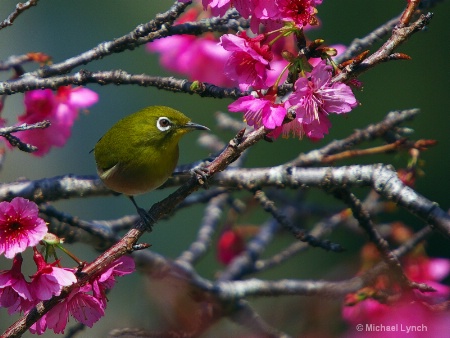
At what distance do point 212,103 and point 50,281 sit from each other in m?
4.81

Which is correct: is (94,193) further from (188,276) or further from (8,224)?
(8,224)

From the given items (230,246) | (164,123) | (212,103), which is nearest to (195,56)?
(164,123)

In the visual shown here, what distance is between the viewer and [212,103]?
6.09 metres

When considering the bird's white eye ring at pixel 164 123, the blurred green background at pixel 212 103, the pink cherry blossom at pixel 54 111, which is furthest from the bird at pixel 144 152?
the blurred green background at pixel 212 103

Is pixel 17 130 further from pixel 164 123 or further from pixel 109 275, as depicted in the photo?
pixel 164 123

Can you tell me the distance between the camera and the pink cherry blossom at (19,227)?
138 centimetres

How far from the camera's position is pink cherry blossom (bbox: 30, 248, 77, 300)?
1344 millimetres

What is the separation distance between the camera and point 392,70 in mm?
6484

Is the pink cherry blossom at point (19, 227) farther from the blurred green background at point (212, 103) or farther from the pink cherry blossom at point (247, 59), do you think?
the blurred green background at point (212, 103)

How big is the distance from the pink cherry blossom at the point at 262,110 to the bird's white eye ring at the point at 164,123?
824 millimetres

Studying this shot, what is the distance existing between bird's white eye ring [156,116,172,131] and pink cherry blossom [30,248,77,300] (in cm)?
89

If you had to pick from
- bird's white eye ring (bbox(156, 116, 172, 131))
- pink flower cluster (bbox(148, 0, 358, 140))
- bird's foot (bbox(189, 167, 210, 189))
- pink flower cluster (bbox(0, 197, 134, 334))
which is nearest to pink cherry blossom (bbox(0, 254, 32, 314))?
pink flower cluster (bbox(0, 197, 134, 334))

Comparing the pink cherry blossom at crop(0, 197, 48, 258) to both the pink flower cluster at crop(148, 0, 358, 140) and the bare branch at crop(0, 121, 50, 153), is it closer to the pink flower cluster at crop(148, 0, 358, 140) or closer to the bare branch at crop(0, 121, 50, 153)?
the bare branch at crop(0, 121, 50, 153)

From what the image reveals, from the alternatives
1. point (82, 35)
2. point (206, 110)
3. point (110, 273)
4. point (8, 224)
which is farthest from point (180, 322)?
point (82, 35)
